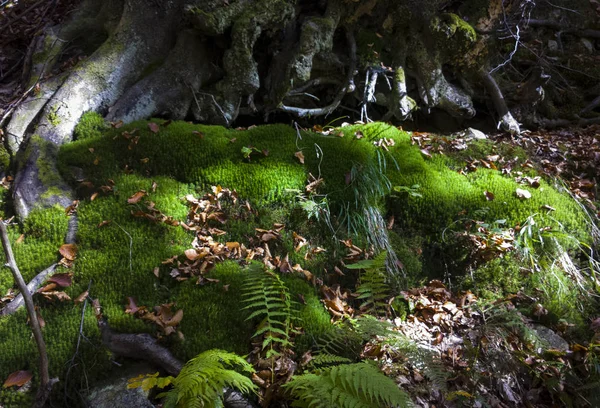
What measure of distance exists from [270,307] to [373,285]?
0.91 metres

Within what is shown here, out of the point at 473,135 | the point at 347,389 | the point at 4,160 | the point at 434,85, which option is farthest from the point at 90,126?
the point at 473,135

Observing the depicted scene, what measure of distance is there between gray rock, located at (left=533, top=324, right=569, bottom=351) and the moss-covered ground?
0.20 meters

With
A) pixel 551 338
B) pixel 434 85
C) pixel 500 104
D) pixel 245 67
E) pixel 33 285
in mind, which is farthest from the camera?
pixel 500 104

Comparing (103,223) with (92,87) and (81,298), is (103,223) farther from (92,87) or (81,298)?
(92,87)

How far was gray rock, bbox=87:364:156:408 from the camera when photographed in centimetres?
278

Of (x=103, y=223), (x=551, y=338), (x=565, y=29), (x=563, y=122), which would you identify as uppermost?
(x=565, y=29)

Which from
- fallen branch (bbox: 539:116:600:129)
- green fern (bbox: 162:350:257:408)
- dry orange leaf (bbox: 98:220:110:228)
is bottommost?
fallen branch (bbox: 539:116:600:129)

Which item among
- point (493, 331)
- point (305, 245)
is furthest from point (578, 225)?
point (305, 245)

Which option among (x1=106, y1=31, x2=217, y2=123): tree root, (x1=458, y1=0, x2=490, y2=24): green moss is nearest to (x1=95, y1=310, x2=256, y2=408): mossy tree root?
(x1=106, y1=31, x2=217, y2=123): tree root

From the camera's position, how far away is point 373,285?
11.2 feet

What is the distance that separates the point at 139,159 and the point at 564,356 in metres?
4.42

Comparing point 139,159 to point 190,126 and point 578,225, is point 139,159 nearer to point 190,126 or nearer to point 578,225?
point 190,126

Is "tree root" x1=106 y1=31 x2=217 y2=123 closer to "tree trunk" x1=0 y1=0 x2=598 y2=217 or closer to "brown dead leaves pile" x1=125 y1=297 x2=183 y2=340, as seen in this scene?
"tree trunk" x1=0 y1=0 x2=598 y2=217

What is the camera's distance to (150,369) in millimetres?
3012
